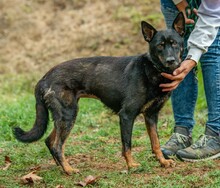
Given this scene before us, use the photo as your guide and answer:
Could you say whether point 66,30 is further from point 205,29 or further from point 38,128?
point 205,29

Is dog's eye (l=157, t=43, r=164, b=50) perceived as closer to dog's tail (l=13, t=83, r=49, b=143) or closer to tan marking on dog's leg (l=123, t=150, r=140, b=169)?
tan marking on dog's leg (l=123, t=150, r=140, b=169)

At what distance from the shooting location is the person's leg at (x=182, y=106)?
6031 mm

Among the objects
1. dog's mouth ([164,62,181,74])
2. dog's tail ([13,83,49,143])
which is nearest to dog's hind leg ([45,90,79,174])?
dog's tail ([13,83,49,143])

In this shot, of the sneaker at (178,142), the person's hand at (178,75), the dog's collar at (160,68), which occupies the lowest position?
the sneaker at (178,142)

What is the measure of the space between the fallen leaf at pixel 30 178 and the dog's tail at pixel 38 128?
549 mm

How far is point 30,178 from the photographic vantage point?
5.20m

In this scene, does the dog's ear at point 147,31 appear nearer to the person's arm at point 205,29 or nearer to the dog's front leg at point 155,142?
the person's arm at point 205,29

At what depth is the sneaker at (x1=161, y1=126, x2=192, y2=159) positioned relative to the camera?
6.00 m

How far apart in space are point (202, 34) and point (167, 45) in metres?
0.41

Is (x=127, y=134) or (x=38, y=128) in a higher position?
(x=38, y=128)

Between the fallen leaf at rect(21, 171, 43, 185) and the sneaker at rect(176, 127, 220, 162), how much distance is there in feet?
4.72

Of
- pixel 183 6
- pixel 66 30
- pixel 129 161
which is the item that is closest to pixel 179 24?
pixel 183 6

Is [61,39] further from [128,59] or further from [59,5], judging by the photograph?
[128,59]

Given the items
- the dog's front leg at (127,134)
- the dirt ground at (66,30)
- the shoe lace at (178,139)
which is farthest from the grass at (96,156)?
the dirt ground at (66,30)
